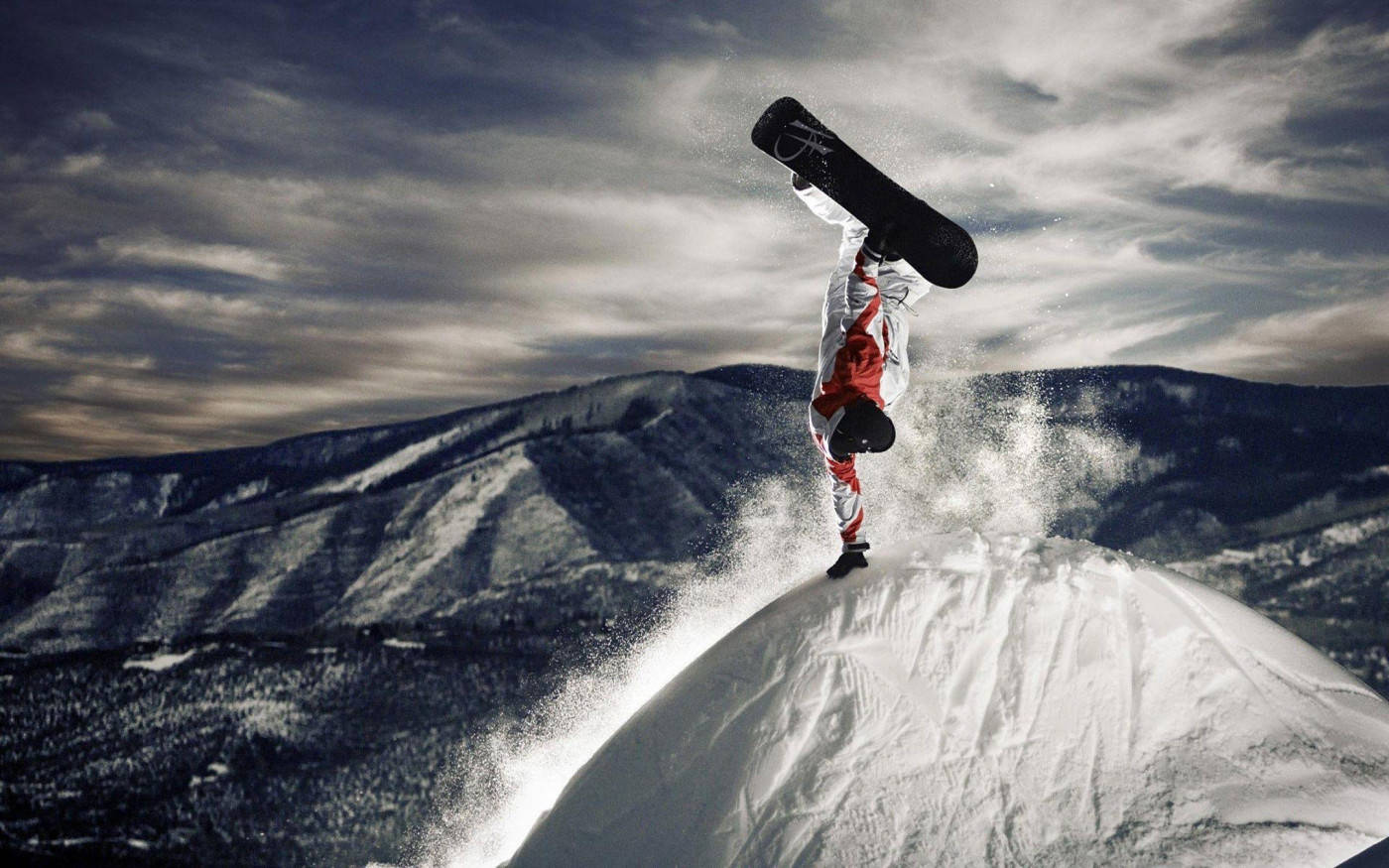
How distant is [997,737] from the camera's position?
8133mm

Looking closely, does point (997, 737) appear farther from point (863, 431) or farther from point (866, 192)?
point (866, 192)

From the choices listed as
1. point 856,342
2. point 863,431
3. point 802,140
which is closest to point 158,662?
point 856,342

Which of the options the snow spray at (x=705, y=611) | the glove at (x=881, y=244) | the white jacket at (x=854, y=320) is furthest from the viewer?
the snow spray at (x=705, y=611)

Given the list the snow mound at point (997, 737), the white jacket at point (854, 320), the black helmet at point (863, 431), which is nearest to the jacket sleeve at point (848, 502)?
the white jacket at point (854, 320)

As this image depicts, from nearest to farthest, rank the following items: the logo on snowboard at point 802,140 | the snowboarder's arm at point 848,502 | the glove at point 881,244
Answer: the glove at point 881,244, the logo on snowboard at point 802,140, the snowboarder's arm at point 848,502

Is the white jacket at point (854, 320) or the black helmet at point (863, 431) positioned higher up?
the white jacket at point (854, 320)

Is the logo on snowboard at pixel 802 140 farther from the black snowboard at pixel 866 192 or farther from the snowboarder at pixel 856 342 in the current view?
the snowboarder at pixel 856 342

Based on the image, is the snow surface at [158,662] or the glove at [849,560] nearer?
the glove at [849,560]

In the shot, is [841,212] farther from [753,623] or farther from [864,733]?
[864,733]

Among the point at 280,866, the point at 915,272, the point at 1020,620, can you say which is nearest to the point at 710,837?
the point at 1020,620

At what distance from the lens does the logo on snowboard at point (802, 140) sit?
889cm

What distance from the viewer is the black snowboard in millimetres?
8492

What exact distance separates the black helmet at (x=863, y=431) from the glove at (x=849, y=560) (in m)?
1.40

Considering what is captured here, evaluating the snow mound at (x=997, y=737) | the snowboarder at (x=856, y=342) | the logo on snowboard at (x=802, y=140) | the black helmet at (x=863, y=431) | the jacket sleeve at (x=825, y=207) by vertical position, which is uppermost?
the logo on snowboard at (x=802, y=140)
